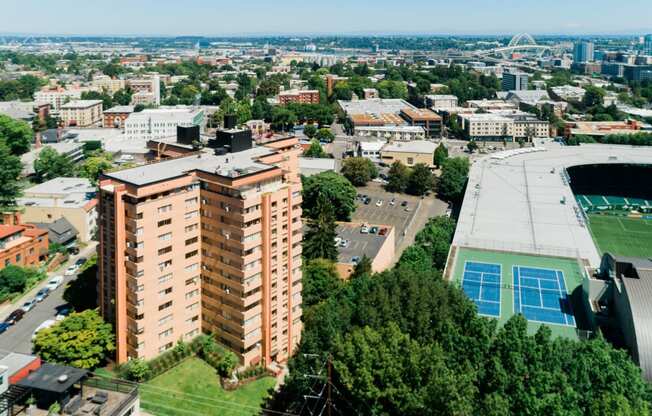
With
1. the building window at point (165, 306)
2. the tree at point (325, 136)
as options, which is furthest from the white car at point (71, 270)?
the tree at point (325, 136)

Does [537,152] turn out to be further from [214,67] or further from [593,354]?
[214,67]

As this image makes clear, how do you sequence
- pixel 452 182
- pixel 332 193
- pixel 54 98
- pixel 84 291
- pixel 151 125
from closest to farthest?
pixel 84 291, pixel 332 193, pixel 452 182, pixel 151 125, pixel 54 98

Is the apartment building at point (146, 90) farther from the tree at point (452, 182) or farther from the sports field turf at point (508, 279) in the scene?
the sports field turf at point (508, 279)

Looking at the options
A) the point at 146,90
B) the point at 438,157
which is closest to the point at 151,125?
the point at 438,157

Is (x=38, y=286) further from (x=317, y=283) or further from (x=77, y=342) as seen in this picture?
(x=317, y=283)

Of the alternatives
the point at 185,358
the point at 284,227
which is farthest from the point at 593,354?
the point at 185,358

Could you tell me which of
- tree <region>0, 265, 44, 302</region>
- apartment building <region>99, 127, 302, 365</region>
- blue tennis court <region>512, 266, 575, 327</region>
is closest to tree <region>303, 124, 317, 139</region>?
blue tennis court <region>512, 266, 575, 327</region>

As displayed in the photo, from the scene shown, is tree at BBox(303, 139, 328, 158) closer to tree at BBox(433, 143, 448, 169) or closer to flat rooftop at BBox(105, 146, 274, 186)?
tree at BBox(433, 143, 448, 169)

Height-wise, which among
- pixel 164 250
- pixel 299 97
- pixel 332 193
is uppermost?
pixel 299 97
